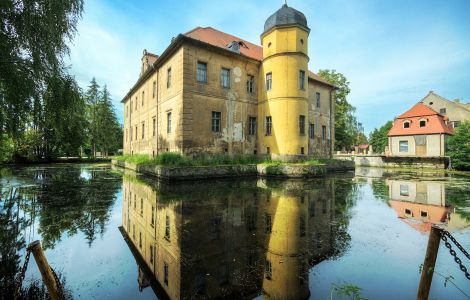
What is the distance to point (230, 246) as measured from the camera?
4.74m

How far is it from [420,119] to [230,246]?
37681 mm

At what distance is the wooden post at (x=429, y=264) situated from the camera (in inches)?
106

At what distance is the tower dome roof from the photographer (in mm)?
19094

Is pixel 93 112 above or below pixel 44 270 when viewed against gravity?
above

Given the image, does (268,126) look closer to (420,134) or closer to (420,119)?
(420,134)

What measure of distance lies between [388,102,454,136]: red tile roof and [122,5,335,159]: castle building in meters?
21.8

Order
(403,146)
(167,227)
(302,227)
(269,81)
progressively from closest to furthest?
(167,227) < (302,227) < (269,81) < (403,146)

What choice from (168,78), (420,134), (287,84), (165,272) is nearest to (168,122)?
(168,78)

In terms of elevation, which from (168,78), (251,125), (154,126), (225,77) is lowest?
(251,125)

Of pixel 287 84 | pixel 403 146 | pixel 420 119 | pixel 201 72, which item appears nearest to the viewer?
pixel 201 72

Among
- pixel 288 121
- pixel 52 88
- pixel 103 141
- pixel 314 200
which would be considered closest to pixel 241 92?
pixel 288 121

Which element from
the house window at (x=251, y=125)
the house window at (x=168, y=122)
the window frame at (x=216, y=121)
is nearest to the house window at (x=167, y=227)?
the window frame at (x=216, y=121)

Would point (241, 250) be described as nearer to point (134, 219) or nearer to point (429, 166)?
point (134, 219)

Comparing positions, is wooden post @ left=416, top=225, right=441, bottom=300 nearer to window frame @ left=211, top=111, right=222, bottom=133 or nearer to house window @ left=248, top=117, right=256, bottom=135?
window frame @ left=211, top=111, right=222, bottom=133
